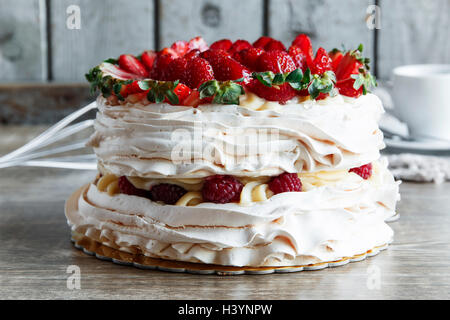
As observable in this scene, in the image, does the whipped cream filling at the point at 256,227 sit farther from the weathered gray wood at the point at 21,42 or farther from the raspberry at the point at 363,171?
the weathered gray wood at the point at 21,42

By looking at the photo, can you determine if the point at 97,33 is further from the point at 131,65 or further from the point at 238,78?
the point at 238,78

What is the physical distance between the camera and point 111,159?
1460 mm

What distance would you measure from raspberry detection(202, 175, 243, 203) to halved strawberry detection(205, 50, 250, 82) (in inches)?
8.2

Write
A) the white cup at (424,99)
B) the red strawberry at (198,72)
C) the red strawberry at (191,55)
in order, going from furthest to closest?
Result: 1. the white cup at (424,99)
2. the red strawberry at (191,55)
3. the red strawberry at (198,72)

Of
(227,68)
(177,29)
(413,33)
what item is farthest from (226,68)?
(413,33)

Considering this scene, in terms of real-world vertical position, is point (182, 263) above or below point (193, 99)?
below

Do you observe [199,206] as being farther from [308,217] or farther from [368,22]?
[368,22]

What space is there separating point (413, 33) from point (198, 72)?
2067 millimetres

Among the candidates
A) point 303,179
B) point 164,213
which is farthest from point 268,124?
point 164,213

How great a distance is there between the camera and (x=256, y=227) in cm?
136

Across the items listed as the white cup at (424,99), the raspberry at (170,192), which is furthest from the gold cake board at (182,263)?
the white cup at (424,99)

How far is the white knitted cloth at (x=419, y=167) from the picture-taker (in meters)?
2.22

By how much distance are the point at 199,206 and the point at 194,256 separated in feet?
0.35

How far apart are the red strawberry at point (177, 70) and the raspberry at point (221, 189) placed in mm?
226
